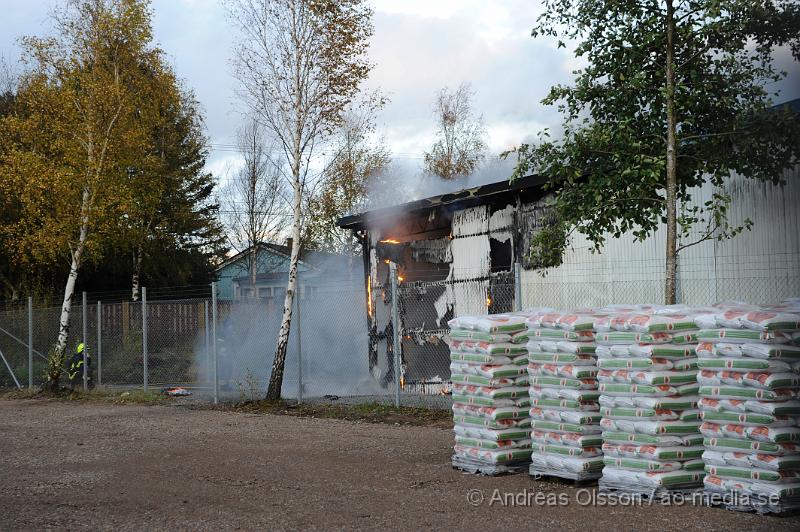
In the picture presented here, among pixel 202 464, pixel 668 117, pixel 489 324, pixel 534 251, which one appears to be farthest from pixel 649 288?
pixel 202 464

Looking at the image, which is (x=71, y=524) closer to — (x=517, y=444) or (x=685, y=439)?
(x=517, y=444)

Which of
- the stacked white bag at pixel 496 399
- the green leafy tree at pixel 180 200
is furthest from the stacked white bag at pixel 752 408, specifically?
the green leafy tree at pixel 180 200

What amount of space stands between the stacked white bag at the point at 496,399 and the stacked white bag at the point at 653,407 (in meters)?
1.22

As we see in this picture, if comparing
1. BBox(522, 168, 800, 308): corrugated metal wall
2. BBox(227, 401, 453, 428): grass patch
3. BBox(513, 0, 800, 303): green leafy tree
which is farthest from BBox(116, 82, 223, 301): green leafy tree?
BBox(513, 0, 800, 303): green leafy tree

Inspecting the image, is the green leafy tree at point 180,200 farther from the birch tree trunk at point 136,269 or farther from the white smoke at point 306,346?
the white smoke at point 306,346

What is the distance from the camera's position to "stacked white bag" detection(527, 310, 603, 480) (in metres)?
7.80

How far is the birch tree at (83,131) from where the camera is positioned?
2128 centimetres

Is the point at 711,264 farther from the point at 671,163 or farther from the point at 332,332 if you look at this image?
the point at 332,332

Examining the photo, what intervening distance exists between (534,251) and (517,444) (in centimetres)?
334

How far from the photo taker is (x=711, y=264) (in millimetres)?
12609

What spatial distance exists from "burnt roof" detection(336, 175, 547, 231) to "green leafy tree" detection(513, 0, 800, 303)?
3.70 metres

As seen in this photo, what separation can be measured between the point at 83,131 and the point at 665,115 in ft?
52.0

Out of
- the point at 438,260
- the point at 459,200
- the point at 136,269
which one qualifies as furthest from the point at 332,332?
the point at 136,269

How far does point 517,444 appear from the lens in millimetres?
8516
